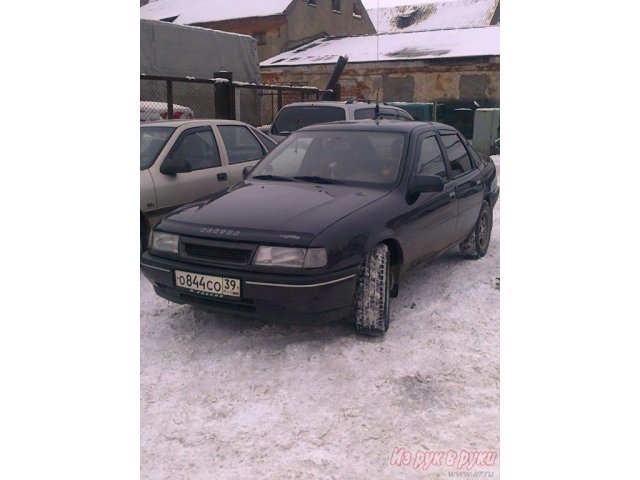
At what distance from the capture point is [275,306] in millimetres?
3277

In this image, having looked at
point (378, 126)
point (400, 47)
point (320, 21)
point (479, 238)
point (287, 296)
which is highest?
point (320, 21)

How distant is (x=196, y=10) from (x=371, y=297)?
30.0 ft

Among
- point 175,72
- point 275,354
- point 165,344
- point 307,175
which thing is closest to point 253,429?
point 275,354

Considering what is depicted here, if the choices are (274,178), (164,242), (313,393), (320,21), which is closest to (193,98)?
(274,178)

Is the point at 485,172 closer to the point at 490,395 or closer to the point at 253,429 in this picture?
the point at 490,395

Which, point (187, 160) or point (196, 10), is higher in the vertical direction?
point (196, 10)

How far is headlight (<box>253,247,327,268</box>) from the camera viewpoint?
3242 mm

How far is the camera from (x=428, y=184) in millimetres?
3922

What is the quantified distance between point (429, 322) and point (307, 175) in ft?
4.31

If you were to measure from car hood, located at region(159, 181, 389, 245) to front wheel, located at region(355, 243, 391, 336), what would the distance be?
348mm

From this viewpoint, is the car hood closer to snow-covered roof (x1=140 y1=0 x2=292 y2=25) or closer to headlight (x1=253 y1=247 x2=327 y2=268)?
headlight (x1=253 y1=247 x2=327 y2=268)

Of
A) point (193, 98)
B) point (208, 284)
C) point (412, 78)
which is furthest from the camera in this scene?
point (412, 78)

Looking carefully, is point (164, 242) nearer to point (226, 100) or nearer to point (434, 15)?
point (226, 100)

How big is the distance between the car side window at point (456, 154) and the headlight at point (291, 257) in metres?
1.94
